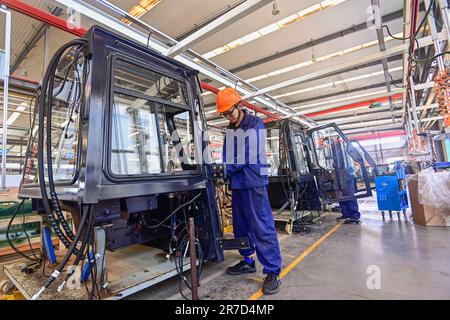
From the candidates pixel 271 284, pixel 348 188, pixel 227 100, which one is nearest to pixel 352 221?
pixel 348 188

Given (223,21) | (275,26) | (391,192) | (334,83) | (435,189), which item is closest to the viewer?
(223,21)

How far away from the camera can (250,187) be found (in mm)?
2301

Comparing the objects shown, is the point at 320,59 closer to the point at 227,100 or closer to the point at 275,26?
the point at 275,26

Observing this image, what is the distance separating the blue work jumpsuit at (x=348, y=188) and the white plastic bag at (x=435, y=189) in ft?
3.65

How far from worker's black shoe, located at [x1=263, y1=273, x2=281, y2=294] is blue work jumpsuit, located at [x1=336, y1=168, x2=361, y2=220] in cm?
330

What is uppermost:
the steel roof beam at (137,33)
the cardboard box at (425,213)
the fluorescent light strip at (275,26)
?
the fluorescent light strip at (275,26)

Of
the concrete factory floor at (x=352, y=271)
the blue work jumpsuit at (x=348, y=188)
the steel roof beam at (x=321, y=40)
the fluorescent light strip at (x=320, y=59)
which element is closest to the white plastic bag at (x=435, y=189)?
the concrete factory floor at (x=352, y=271)

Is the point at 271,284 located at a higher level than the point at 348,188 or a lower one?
lower

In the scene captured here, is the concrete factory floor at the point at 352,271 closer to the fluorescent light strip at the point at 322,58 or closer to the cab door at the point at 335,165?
the cab door at the point at 335,165

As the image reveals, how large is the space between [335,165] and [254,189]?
346 centimetres

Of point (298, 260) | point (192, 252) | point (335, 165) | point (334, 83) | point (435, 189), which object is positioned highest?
point (334, 83)

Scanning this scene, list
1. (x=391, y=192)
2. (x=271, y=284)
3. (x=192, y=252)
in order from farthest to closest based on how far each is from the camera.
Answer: (x=391, y=192), (x=271, y=284), (x=192, y=252)

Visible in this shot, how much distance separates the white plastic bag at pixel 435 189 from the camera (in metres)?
3.84
